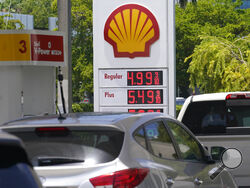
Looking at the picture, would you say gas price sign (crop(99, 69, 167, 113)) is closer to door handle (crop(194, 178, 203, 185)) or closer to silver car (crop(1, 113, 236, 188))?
door handle (crop(194, 178, 203, 185))

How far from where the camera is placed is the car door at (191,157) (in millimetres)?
5965

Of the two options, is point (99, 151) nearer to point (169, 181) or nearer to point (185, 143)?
point (169, 181)

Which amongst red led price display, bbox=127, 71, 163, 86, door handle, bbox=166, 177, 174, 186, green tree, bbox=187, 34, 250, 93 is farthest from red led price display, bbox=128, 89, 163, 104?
green tree, bbox=187, 34, 250, 93

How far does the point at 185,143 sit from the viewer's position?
20.7 ft

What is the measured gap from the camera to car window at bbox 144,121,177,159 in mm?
5371

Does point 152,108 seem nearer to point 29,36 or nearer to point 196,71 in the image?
point 29,36

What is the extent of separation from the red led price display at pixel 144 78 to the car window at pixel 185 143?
945 centimetres

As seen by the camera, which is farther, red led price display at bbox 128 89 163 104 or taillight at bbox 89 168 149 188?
red led price display at bbox 128 89 163 104

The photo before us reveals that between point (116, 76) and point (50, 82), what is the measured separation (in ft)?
16.1

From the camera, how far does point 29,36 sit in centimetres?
1930

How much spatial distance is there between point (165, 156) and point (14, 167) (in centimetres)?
317

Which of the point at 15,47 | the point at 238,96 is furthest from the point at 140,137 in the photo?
the point at 15,47

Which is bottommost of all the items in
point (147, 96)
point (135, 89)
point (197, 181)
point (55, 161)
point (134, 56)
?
point (197, 181)

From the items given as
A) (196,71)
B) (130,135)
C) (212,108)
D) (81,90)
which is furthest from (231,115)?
(81,90)
